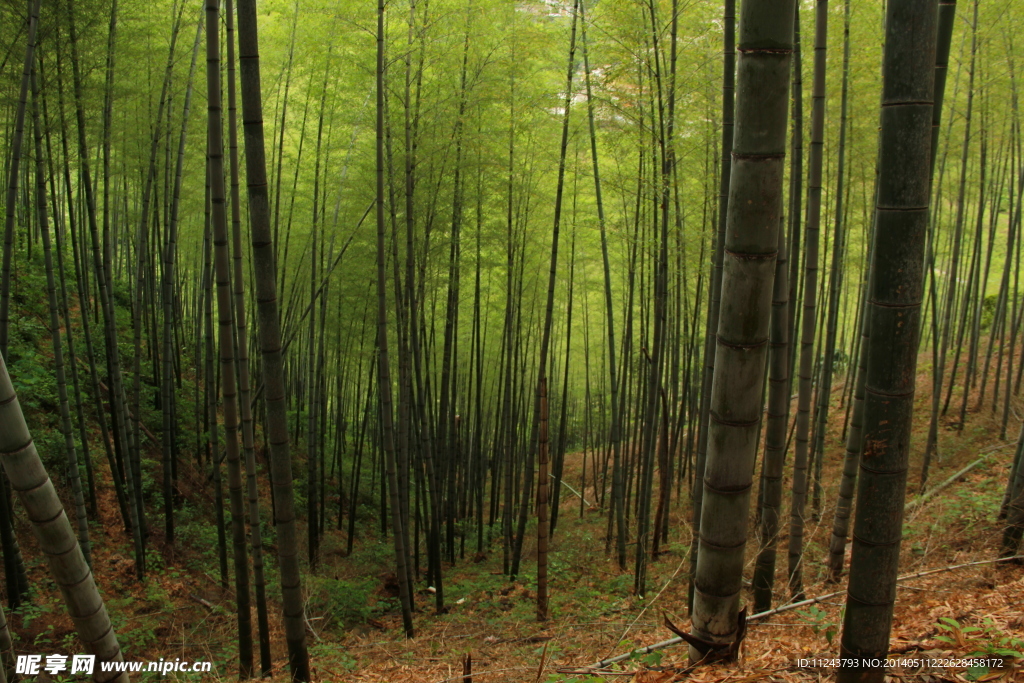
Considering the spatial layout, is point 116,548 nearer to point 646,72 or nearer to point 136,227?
point 136,227

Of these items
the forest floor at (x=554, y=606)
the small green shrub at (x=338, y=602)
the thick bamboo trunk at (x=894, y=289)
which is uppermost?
the thick bamboo trunk at (x=894, y=289)

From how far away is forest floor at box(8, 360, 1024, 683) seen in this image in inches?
77.7

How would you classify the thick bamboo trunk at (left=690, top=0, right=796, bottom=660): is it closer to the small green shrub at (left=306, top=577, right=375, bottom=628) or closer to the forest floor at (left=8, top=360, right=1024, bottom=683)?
the forest floor at (left=8, top=360, right=1024, bottom=683)

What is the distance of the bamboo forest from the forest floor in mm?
34

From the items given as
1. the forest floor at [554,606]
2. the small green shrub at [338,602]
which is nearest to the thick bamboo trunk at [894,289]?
the forest floor at [554,606]

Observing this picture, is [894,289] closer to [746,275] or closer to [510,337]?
[746,275]

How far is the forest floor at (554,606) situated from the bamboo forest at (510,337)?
3cm

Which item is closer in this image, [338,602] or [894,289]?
[894,289]

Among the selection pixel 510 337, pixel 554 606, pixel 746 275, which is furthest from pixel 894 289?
pixel 510 337

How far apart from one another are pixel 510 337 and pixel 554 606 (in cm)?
262

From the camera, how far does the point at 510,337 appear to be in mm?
6297

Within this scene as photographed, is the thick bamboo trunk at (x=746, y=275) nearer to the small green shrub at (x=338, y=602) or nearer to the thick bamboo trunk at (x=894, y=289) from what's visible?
the thick bamboo trunk at (x=894, y=289)

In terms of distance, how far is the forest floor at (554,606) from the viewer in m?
1.97

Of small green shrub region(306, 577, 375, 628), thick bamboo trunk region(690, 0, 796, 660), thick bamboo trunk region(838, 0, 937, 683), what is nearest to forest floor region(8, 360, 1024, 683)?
small green shrub region(306, 577, 375, 628)
